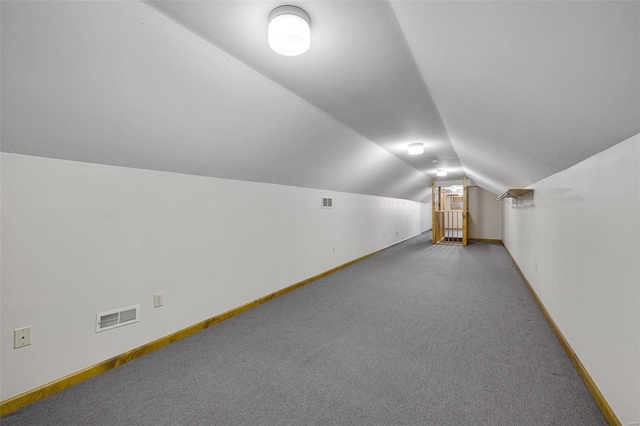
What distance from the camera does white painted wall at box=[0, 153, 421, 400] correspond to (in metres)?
1.74

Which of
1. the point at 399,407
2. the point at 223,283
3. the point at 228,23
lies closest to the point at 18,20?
the point at 228,23

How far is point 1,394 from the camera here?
166 centimetres

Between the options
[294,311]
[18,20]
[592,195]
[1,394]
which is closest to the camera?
[18,20]

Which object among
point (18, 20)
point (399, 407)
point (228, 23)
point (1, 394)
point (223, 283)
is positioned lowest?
point (399, 407)

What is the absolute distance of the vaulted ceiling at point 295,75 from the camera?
1073mm

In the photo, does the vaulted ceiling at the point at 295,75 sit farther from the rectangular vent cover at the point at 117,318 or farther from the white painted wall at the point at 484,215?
the white painted wall at the point at 484,215

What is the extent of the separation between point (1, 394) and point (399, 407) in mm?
2424

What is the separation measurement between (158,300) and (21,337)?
0.84m

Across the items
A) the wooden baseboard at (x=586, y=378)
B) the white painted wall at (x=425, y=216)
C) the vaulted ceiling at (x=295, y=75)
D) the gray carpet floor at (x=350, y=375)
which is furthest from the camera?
the white painted wall at (x=425, y=216)

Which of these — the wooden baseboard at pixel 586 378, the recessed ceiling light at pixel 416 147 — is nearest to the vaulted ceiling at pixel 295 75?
the recessed ceiling light at pixel 416 147

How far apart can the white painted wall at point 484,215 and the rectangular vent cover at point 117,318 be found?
10415mm

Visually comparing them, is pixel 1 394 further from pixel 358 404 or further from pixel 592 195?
pixel 592 195

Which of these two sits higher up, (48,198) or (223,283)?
(48,198)

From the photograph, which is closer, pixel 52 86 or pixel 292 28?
pixel 292 28
